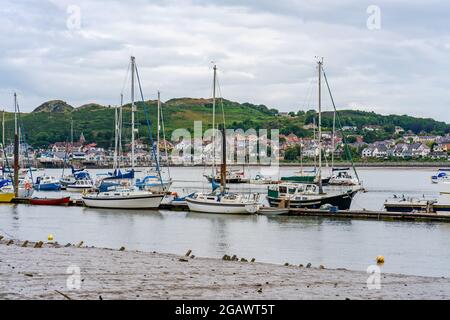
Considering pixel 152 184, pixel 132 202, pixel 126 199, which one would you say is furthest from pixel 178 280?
pixel 152 184

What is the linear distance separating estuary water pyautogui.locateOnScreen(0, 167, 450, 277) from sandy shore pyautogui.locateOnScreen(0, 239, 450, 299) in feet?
26.0

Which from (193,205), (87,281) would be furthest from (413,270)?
(193,205)

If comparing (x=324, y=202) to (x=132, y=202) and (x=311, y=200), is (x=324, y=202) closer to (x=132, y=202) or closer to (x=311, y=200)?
(x=311, y=200)

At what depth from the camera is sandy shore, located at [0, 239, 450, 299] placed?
17.2 meters

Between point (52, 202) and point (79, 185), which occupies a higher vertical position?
point (52, 202)

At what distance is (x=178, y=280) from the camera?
64.2ft

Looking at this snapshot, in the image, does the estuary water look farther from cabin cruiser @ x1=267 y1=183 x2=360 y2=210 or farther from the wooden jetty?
cabin cruiser @ x1=267 y1=183 x2=360 y2=210

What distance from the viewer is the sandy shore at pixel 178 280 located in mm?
17203

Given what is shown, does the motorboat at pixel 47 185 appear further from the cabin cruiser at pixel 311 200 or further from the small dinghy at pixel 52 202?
the cabin cruiser at pixel 311 200

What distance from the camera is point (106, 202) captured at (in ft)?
210

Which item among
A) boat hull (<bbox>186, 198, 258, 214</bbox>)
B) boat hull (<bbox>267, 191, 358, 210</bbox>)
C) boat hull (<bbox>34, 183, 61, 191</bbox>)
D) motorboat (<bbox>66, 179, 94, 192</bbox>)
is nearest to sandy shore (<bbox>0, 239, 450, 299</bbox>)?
boat hull (<bbox>186, 198, 258, 214</bbox>)

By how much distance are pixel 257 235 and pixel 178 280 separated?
25.0m

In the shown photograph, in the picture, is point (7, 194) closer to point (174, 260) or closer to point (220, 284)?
point (174, 260)
